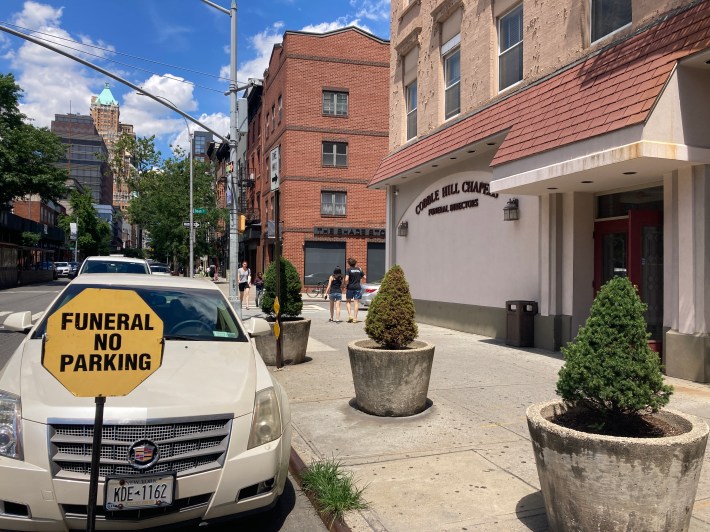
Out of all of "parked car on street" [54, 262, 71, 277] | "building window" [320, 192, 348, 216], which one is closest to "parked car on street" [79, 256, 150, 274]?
"building window" [320, 192, 348, 216]

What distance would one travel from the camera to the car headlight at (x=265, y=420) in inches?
135

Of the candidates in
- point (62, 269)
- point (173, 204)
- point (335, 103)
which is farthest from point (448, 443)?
point (62, 269)

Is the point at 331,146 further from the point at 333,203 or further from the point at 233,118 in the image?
the point at 233,118

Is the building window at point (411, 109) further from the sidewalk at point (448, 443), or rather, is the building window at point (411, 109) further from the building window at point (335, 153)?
the building window at point (335, 153)

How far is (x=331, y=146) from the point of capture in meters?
32.1

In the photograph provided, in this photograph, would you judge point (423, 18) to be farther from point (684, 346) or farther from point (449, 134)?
point (684, 346)

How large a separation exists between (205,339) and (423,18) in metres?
13.1

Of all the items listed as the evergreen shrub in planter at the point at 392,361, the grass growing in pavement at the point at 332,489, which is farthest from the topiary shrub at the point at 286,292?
the grass growing in pavement at the point at 332,489

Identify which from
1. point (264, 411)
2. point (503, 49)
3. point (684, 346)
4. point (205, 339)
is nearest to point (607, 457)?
point (264, 411)

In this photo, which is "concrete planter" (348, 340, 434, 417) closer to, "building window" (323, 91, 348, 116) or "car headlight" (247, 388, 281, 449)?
"car headlight" (247, 388, 281, 449)

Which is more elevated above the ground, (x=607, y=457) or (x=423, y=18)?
(x=423, y=18)

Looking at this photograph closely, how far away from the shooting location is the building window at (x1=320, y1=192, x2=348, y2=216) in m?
32.1

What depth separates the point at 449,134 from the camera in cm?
1302

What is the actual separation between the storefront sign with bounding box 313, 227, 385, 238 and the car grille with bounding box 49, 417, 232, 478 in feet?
93.3
